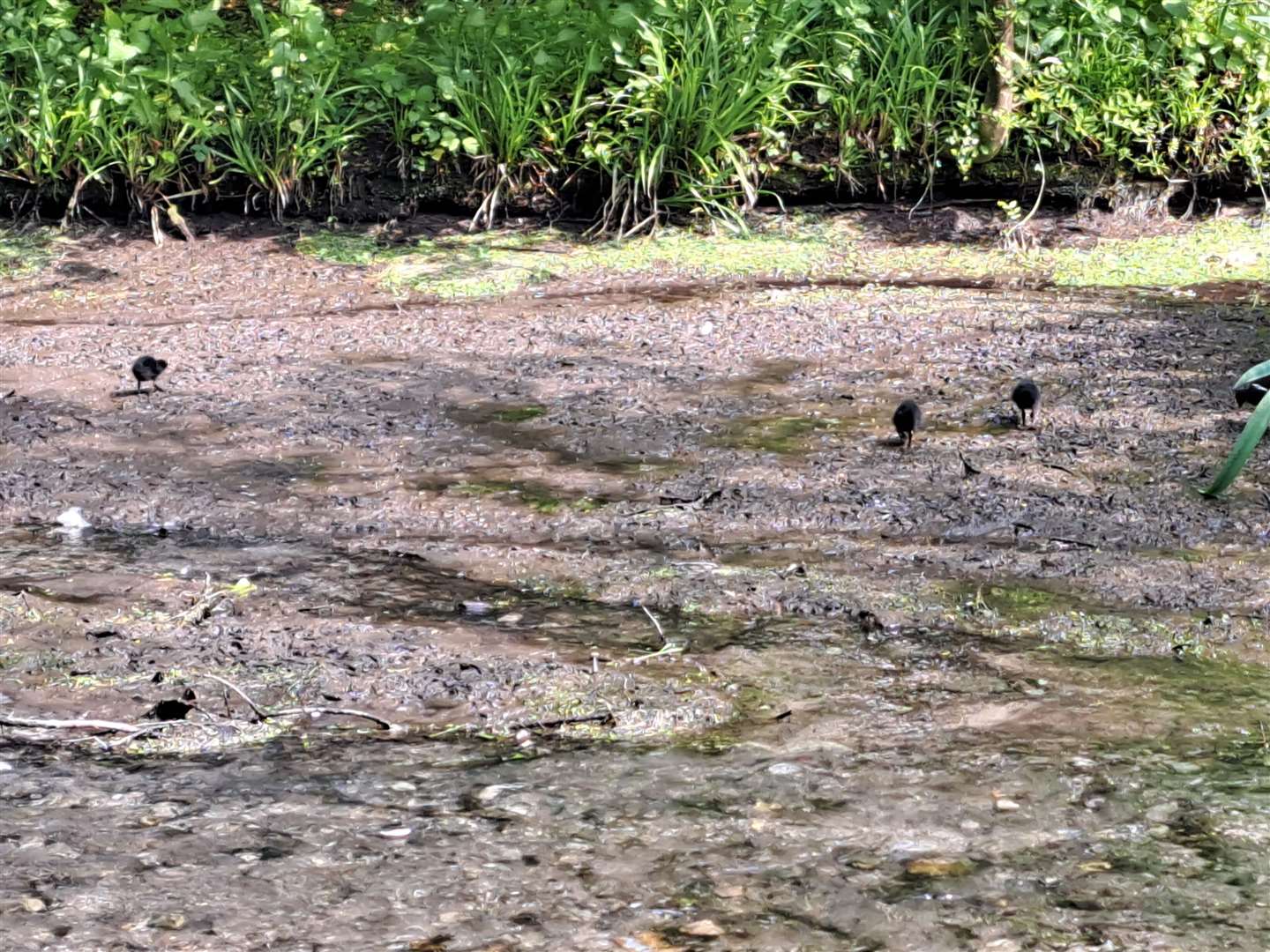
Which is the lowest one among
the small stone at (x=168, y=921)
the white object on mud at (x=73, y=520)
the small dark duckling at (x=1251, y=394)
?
the white object on mud at (x=73, y=520)

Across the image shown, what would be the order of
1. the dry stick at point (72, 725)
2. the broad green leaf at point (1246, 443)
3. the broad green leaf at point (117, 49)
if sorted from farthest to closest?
the broad green leaf at point (117, 49), the broad green leaf at point (1246, 443), the dry stick at point (72, 725)

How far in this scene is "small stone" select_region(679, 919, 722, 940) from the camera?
2.34 m

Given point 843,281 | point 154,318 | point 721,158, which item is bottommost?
Answer: point 154,318

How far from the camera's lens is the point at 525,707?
322cm

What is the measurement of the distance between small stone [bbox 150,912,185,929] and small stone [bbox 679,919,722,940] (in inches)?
30.2

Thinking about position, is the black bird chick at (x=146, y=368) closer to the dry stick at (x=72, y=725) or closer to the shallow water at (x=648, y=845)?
the dry stick at (x=72, y=725)

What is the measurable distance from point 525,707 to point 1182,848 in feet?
4.38

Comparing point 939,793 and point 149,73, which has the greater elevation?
point 149,73

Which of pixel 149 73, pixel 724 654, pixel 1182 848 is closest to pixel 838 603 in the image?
pixel 724 654

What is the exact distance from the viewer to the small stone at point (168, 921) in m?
2.31

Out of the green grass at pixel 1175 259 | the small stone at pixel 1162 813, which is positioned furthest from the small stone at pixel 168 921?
the green grass at pixel 1175 259

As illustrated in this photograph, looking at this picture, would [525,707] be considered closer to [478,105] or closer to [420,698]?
[420,698]

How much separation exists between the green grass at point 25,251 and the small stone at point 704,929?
7.07 metres

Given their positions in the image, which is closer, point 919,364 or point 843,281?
point 919,364
